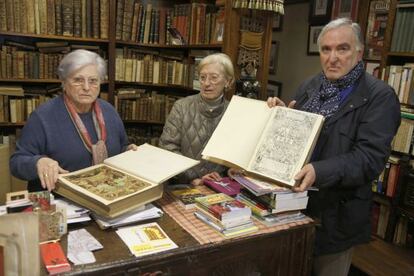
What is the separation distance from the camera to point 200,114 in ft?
7.00

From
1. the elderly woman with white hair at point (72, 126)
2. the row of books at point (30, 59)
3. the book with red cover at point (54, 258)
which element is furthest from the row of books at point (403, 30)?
the row of books at point (30, 59)

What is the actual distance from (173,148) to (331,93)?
0.95 meters

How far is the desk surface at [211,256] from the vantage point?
3.46 ft

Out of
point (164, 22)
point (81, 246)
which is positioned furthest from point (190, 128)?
point (164, 22)

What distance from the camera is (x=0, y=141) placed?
335 centimetres

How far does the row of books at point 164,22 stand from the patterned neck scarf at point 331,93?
1613 mm

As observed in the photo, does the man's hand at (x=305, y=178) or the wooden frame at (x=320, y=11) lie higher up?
the wooden frame at (x=320, y=11)

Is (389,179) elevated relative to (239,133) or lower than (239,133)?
lower

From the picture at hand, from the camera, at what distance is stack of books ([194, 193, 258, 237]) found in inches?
49.6

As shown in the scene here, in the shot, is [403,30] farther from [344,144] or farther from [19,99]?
[19,99]

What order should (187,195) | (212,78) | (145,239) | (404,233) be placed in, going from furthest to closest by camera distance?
(404,233) < (212,78) < (187,195) < (145,239)

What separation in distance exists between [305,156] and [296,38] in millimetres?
Result: 2902

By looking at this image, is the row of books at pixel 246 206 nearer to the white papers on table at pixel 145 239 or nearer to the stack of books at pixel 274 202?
the stack of books at pixel 274 202

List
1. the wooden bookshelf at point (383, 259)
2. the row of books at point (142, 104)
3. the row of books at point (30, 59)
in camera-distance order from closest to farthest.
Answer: the wooden bookshelf at point (383, 259) → the row of books at point (30, 59) → the row of books at point (142, 104)
